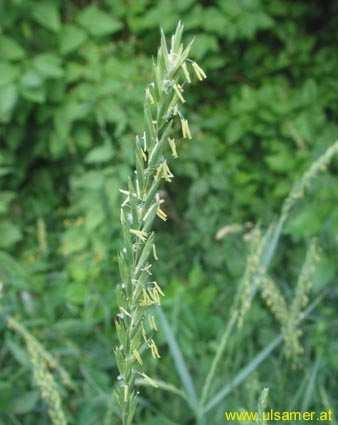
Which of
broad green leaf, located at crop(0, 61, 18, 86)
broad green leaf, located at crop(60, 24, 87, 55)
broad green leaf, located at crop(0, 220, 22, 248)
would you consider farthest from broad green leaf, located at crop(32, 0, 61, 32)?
broad green leaf, located at crop(0, 220, 22, 248)

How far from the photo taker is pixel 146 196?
1137mm

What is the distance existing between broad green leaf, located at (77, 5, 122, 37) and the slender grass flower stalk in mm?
2663

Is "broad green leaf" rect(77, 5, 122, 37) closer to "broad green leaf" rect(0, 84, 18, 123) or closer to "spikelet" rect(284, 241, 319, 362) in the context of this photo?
"broad green leaf" rect(0, 84, 18, 123)

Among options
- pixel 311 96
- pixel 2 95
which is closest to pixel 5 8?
pixel 2 95

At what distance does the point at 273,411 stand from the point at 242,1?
207 cm

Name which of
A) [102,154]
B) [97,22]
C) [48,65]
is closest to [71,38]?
[97,22]

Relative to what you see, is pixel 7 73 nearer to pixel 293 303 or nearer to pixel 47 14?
pixel 47 14

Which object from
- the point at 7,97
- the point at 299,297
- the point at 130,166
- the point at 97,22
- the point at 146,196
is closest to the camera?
the point at 146,196

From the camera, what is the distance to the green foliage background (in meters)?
3.07

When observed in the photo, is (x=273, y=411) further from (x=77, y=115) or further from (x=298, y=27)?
(x=298, y=27)

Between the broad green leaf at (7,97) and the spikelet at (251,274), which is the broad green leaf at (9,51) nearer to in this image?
the broad green leaf at (7,97)

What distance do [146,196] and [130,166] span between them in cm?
259

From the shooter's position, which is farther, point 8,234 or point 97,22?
point 97,22

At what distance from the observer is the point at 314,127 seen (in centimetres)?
394
